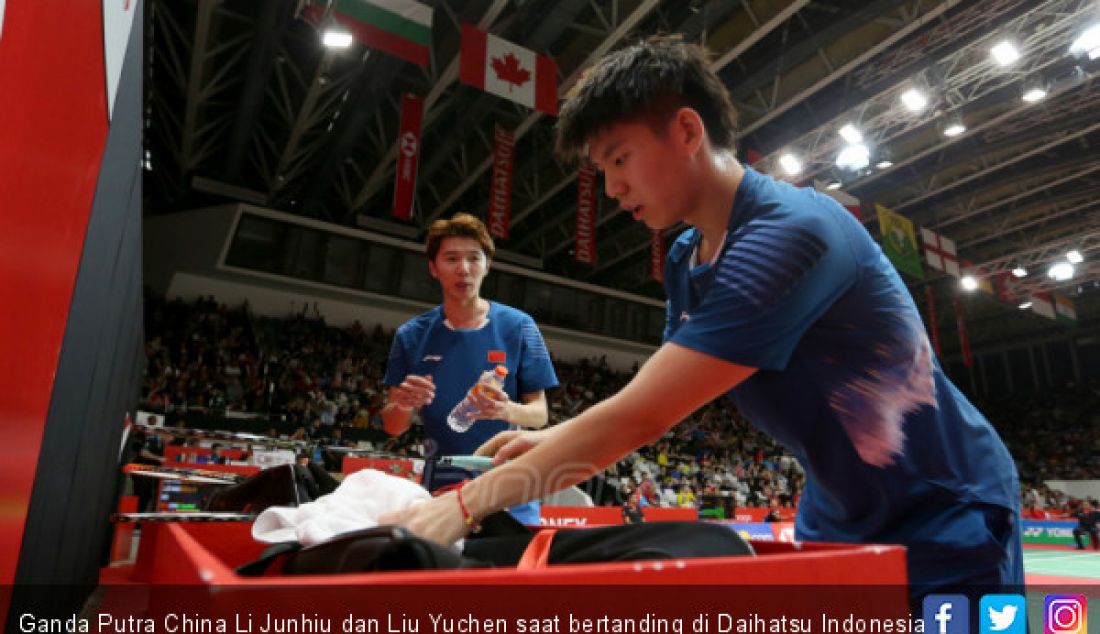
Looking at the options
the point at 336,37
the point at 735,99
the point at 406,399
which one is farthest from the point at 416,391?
the point at 735,99

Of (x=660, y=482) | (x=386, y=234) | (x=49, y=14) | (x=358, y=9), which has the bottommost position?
(x=660, y=482)

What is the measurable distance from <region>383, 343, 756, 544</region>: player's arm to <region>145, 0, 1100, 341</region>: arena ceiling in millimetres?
9907

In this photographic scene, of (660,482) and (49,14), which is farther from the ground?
(49,14)

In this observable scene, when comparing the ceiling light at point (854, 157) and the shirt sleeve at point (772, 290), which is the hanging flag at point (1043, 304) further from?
the shirt sleeve at point (772, 290)

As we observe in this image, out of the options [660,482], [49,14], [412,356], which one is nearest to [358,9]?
[412,356]

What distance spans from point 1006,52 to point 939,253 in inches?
208

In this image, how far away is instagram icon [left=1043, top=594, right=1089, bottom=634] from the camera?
1.06m

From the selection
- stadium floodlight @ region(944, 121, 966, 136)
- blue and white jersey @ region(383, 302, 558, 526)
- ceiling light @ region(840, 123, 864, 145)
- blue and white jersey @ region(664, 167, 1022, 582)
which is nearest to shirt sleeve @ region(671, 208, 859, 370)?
blue and white jersey @ region(664, 167, 1022, 582)

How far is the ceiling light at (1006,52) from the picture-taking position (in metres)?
10.6

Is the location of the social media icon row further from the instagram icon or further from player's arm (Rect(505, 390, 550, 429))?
player's arm (Rect(505, 390, 550, 429))

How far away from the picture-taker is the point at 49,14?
1104mm

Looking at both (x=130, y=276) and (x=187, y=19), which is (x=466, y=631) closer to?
(x=130, y=276)

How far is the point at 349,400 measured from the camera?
16.5 meters

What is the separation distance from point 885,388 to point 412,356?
7.13 feet
